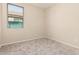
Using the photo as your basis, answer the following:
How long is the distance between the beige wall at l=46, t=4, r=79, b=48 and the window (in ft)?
1.21

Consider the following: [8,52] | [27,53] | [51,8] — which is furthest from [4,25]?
[51,8]

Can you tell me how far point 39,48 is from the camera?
1.40 meters

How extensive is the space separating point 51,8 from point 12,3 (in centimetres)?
52

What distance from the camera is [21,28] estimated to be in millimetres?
1438

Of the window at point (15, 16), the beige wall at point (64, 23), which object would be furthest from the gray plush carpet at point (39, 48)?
the window at point (15, 16)

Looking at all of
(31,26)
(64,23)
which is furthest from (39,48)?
(64,23)

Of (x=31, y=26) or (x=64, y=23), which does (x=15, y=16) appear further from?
(x=64, y=23)

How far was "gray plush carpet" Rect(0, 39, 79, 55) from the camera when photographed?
1.34 m

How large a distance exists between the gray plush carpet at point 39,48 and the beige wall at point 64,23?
79 mm

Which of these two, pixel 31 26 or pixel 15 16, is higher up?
pixel 15 16

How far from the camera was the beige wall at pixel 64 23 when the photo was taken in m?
1.37

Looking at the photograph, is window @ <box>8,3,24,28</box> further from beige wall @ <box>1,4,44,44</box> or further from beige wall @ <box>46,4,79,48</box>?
beige wall @ <box>46,4,79,48</box>

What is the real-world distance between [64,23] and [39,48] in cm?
48
